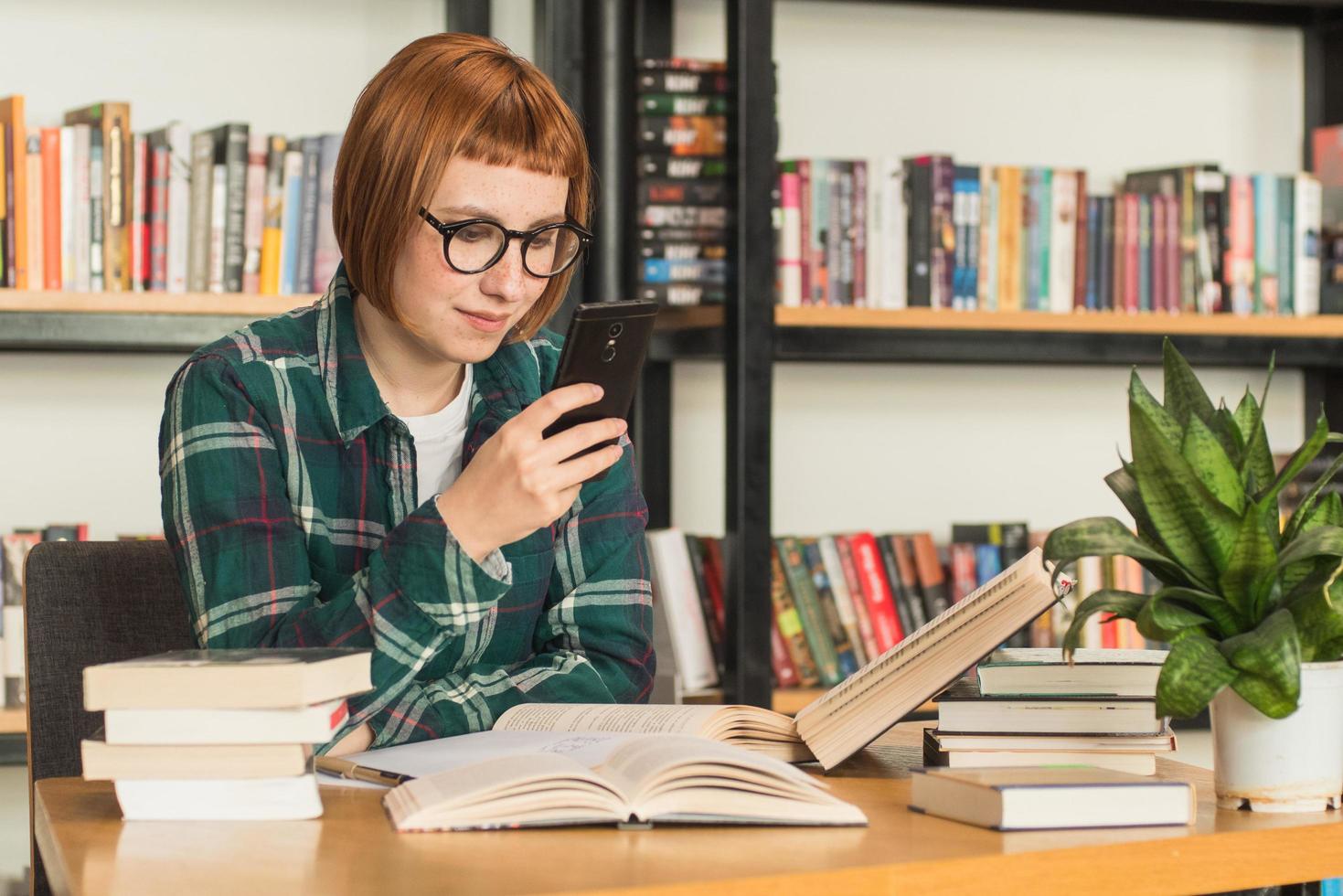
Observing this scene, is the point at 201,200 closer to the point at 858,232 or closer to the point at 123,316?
the point at 123,316

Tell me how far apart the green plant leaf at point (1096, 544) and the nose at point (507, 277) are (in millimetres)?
535

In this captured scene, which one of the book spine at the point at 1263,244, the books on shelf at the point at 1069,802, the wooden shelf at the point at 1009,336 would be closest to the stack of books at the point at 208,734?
the books on shelf at the point at 1069,802

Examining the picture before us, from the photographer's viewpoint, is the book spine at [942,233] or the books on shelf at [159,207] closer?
the books on shelf at [159,207]

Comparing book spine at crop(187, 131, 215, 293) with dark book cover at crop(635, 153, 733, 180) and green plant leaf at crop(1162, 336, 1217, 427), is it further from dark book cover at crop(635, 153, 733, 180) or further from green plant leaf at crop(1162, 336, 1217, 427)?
green plant leaf at crop(1162, 336, 1217, 427)

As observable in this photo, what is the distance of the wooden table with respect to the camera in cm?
78

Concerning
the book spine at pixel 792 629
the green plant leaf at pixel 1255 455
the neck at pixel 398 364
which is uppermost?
the neck at pixel 398 364

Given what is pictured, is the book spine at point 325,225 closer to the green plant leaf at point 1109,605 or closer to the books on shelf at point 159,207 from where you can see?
the books on shelf at point 159,207

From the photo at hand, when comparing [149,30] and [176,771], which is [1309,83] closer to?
[149,30]

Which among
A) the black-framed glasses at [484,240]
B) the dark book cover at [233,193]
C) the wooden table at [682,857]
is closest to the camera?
the wooden table at [682,857]

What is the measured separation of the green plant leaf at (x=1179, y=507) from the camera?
0.95 meters

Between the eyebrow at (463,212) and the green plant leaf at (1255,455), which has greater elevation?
the eyebrow at (463,212)

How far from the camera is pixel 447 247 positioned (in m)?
1.30

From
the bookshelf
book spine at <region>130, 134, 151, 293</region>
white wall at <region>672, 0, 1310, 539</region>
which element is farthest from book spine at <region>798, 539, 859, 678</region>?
book spine at <region>130, 134, 151, 293</region>

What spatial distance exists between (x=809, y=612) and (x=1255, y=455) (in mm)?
1442
